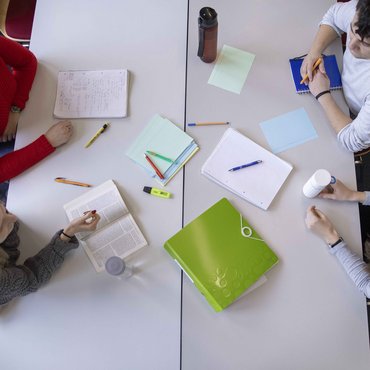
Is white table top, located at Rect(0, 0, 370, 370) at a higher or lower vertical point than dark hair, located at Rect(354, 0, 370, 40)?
lower

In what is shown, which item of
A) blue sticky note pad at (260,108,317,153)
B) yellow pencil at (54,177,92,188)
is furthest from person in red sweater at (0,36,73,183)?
blue sticky note pad at (260,108,317,153)

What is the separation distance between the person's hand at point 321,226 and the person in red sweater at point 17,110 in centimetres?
85

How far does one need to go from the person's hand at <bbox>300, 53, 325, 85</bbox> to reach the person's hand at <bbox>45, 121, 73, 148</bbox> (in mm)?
853

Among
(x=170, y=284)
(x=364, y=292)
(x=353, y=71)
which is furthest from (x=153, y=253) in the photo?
(x=353, y=71)

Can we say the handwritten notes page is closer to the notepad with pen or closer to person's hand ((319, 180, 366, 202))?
the notepad with pen

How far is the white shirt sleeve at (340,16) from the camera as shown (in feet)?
3.72

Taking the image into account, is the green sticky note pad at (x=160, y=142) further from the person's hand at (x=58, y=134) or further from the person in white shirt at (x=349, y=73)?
the person in white shirt at (x=349, y=73)

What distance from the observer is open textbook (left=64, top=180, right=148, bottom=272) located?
3.38 feet

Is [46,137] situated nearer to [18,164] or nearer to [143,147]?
[18,164]

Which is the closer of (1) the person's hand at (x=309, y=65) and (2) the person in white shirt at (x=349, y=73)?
(2) the person in white shirt at (x=349, y=73)

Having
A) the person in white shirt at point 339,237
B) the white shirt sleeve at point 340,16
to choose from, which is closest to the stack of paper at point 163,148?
the person in white shirt at point 339,237

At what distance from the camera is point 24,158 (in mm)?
1116

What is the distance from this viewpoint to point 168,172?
1102mm

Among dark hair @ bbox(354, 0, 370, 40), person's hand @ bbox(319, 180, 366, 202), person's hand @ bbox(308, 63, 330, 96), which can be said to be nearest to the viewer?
dark hair @ bbox(354, 0, 370, 40)
